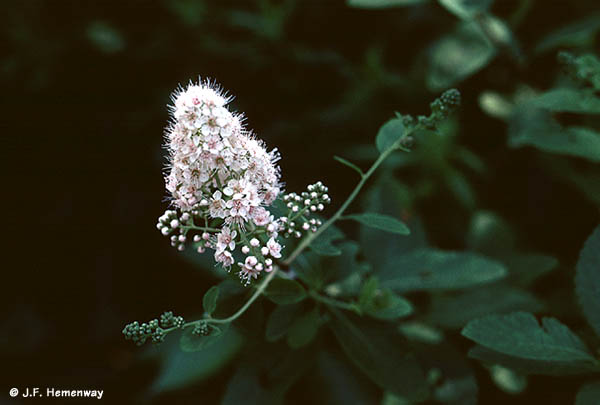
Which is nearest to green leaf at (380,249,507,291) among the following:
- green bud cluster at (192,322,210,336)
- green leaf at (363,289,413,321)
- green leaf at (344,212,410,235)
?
green leaf at (363,289,413,321)

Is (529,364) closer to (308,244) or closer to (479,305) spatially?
(479,305)

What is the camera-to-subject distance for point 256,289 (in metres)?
1.79

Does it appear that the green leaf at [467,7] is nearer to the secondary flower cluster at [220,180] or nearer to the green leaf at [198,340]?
the secondary flower cluster at [220,180]

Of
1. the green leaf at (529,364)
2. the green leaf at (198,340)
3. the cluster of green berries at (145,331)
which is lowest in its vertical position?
the green leaf at (529,364)

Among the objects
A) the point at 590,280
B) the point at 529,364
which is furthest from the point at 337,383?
the point at 590,280

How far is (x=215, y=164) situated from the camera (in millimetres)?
1556

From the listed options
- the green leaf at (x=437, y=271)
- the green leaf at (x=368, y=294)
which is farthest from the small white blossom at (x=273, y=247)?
the green leaf at (x=437, y=271)

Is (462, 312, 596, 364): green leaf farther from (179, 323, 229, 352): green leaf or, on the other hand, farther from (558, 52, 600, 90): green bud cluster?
(558, 52, 600, 90): green bud cluster

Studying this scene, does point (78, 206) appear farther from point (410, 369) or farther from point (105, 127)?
point (410, 369)

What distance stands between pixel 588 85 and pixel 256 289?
5.23ft

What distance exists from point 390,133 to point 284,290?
64 cm

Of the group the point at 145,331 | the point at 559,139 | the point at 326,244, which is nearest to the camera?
the point at 145,331

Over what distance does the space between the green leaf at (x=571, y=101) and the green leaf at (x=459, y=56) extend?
584mm

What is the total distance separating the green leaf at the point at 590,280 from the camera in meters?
1.92
